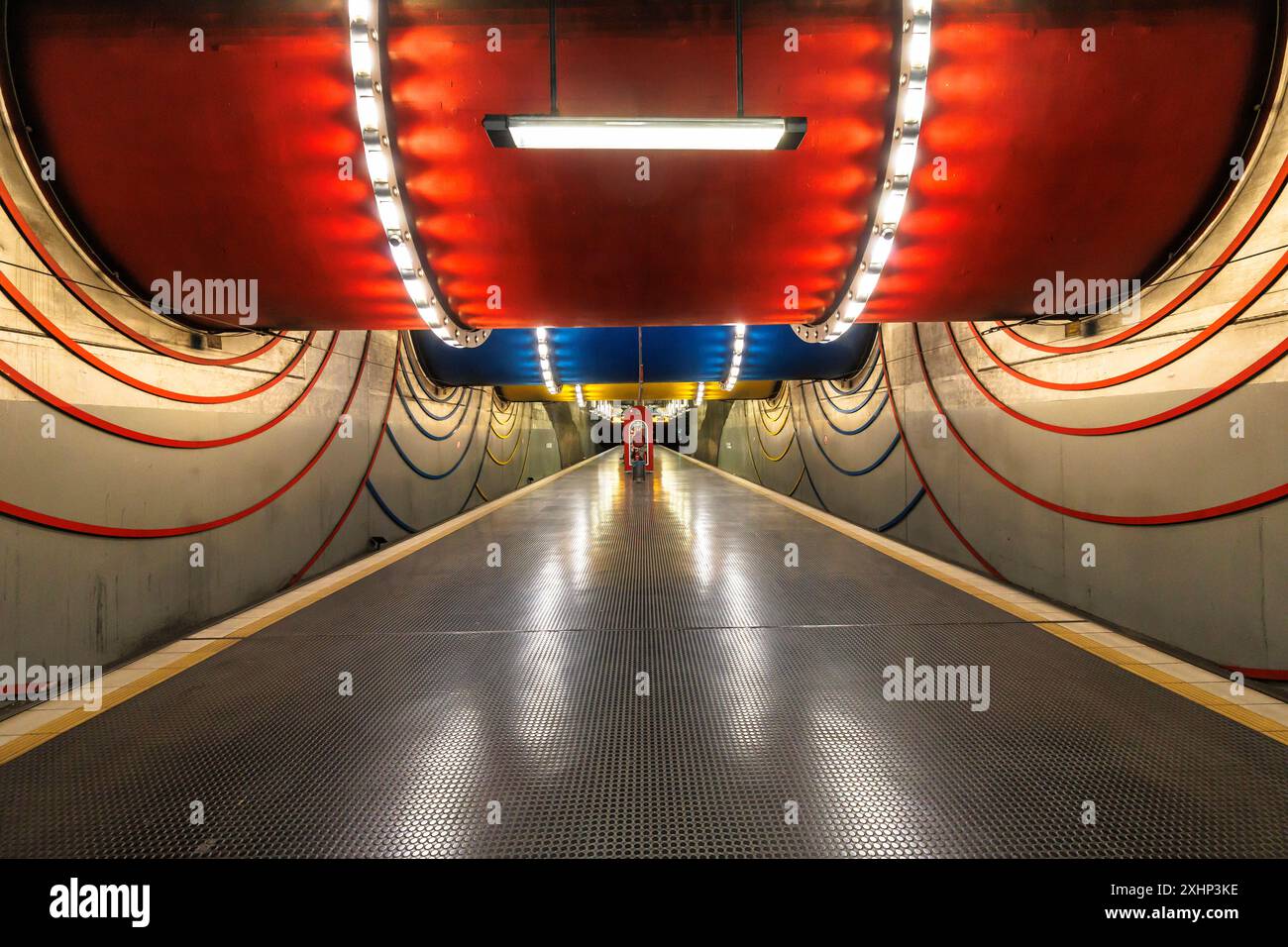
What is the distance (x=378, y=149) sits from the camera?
3.22 meters

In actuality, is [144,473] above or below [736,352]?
below

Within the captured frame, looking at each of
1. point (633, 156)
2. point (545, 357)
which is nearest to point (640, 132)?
point (633, 156)

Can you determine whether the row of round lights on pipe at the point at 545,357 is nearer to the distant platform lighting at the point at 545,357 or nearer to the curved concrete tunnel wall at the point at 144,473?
the distant platform lighting at the point at 545,357

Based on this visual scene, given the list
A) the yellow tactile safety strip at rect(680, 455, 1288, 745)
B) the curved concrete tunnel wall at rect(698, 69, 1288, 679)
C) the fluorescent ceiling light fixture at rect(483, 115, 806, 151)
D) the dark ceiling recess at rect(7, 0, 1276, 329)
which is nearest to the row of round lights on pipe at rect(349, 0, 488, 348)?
the dark ceiling recess at rect(7, 0, 1276, 329)

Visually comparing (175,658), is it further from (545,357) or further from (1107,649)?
(545,357)

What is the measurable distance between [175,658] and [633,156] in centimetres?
391

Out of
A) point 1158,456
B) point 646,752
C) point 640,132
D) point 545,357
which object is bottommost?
point 646,752

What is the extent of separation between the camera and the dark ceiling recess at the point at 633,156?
3004mm

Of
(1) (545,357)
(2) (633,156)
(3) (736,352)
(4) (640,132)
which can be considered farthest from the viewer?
(1) (545,357)

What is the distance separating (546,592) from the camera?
4.12 m

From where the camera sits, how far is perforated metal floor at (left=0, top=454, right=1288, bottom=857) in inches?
65.2
